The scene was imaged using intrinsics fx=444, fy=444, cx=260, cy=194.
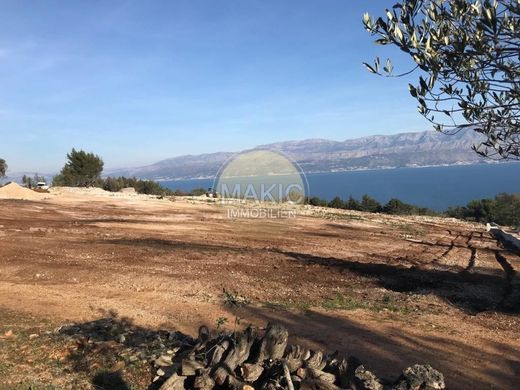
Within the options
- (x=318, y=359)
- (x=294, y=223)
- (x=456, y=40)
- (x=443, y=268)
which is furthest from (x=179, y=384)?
(x=294, y=223)

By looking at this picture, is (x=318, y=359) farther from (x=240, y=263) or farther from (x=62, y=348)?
(x=240, y=263)

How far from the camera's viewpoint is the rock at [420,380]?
5.36m

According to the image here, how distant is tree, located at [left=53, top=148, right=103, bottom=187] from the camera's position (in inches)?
2427

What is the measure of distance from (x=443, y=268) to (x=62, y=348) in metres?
13.7

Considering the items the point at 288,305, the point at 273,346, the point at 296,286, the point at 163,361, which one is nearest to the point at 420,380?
the point at 273,346

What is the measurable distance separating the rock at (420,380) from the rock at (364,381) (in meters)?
0.22

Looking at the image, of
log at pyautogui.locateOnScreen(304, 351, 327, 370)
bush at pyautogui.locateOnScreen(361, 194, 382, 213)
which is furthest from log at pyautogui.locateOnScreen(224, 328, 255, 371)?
bush at pyautogui.locateOnScreen(361, 194, 382, 213)

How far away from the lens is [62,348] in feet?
21.9

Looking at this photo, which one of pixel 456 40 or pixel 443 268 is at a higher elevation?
pixel 456 40

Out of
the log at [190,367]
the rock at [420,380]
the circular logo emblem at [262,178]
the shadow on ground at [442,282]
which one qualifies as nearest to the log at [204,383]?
the log at [190,367]

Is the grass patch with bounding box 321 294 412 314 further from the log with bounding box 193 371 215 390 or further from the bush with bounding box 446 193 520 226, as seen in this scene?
the bush with bounding box 446 193 520 226

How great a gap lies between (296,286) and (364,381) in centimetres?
669

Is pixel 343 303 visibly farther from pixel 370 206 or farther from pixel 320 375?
pixel 370 206

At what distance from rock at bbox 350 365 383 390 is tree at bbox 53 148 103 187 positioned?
61776mm
